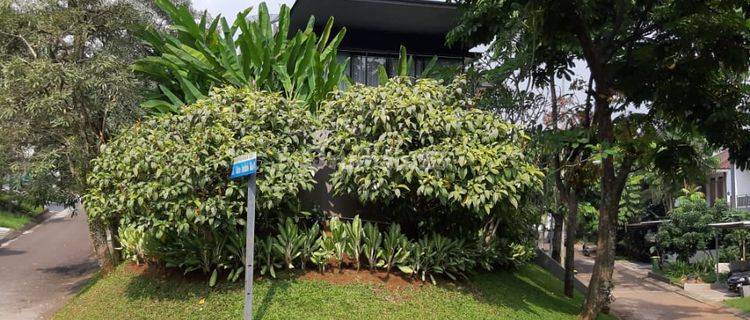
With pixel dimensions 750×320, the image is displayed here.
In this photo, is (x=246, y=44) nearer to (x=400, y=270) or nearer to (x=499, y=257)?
(x=400, y=270)

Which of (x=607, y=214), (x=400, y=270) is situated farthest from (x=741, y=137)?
(x=400, y=270)

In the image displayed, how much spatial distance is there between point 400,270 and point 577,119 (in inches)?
329

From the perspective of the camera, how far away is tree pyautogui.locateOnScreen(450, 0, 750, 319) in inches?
392

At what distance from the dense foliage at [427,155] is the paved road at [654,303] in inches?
307

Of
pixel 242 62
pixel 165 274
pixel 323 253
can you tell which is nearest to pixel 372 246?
pixel 323 253

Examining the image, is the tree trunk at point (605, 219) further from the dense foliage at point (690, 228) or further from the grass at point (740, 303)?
the dense foliage at point (690, 228)

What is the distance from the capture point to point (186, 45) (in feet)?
44.3

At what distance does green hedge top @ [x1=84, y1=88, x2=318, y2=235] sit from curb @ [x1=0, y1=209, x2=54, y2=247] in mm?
17198

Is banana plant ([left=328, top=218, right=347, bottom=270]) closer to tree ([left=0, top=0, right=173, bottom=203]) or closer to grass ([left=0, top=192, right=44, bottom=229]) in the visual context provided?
tree ([left=0, top=0, right=173, bottom=203])

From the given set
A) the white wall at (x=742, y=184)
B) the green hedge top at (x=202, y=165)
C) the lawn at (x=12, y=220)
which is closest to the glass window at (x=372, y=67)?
the green hedge top at (x=202, y=165)

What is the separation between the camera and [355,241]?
975cm

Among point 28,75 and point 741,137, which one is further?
point 28,75

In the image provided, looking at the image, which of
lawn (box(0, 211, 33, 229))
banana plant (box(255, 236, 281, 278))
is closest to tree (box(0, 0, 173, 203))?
banana plant (box(255, 236, 281, 278))

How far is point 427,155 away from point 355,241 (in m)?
1.65
